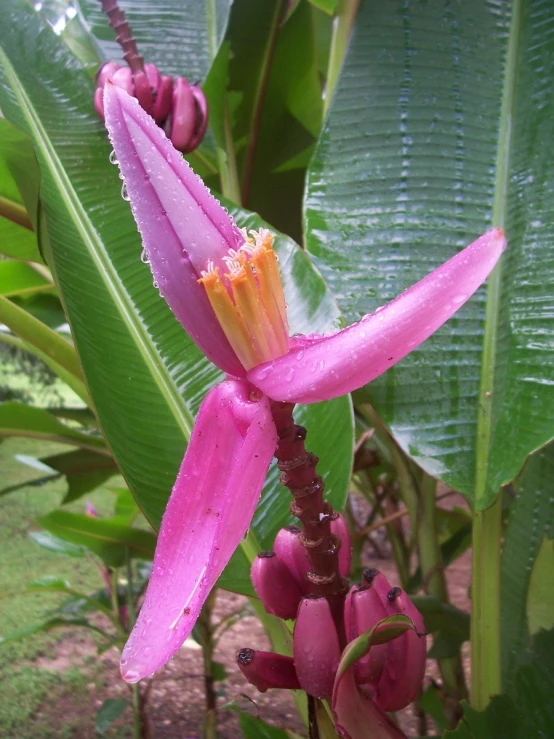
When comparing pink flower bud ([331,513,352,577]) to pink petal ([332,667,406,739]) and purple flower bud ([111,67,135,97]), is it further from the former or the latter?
purple flower bud ([111,67,135,97])

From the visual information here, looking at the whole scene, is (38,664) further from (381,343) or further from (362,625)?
(381,343)

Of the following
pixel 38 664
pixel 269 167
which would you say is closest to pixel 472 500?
pixel 269 167

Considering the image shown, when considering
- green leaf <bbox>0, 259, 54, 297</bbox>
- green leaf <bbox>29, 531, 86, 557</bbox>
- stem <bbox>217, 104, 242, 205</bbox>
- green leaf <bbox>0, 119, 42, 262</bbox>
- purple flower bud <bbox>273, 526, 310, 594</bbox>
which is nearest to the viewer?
purple flower bud <bbox>273, 526, 310, 594</bbox>

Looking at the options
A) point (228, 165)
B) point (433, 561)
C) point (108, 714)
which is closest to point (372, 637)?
point (433, 561)

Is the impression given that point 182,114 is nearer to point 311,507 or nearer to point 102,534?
point 311,507

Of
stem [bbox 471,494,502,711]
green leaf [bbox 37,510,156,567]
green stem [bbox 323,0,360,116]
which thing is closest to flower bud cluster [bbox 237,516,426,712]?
stem [bbox 471,494,502,711]
